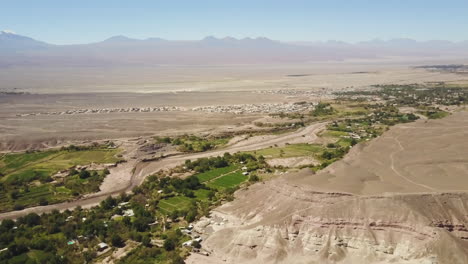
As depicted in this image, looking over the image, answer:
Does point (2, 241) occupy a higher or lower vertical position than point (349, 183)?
lower

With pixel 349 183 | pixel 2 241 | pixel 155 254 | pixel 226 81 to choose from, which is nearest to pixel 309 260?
pixel 349 183

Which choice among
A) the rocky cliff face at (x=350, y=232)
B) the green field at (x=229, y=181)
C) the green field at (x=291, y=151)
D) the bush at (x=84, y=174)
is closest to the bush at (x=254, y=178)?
the green field at (x=229, y=181)

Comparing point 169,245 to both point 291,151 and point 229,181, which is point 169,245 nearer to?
point 229,181

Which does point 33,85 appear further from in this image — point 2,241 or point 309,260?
point 309,260

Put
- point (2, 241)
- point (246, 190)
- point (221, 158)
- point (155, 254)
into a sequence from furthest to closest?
1. point (221, 158)
2. point (246, 190)
3. point (2, 241)
4. point (155, 254)

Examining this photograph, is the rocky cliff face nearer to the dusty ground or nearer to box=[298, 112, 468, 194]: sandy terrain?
→ the dusty ground

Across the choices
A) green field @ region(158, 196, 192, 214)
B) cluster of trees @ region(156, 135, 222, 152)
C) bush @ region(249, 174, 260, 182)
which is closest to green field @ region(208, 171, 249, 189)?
bush @ region(249, 174, 260, 182)

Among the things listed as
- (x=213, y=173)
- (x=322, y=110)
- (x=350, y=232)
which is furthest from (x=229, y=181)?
(x=322, y=110)

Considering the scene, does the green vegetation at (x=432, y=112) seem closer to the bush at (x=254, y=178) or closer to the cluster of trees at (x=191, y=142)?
the cluster of trees at (x=191, y=142)
